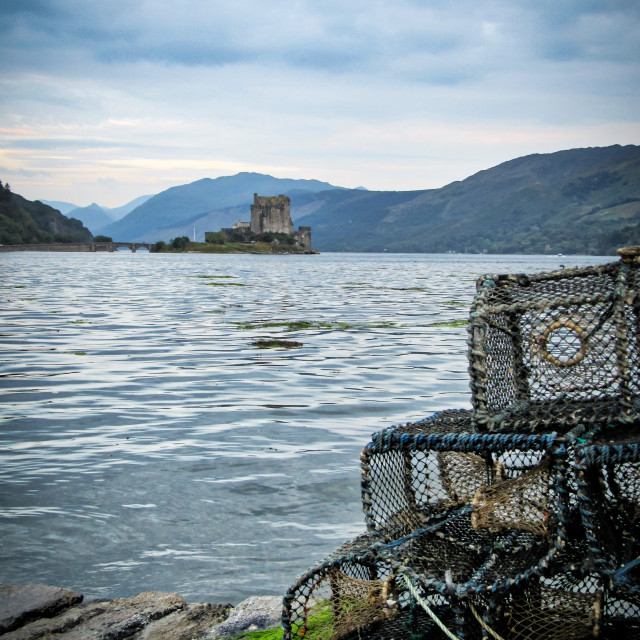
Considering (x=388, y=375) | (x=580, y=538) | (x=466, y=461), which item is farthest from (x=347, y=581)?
(x=388, y=375)

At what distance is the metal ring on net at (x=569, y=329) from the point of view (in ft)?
14.8

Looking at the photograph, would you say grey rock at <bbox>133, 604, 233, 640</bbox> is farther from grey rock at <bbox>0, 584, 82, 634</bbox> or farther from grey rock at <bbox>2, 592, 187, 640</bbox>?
grey rock at <bbox>0, 584, 82, 634</bbox>

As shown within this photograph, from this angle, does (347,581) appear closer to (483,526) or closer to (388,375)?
(483,526)

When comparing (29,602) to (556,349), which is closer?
(556,349)

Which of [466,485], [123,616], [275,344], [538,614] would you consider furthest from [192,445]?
[275,344]

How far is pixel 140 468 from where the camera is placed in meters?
8.25

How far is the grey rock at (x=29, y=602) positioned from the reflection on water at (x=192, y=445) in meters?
0.35

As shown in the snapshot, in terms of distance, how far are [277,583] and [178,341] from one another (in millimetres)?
13662

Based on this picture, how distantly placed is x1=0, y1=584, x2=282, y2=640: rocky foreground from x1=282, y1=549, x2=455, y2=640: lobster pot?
2.86ft

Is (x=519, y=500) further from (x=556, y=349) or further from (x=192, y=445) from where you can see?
(x=192, y=445)

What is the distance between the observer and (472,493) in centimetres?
498

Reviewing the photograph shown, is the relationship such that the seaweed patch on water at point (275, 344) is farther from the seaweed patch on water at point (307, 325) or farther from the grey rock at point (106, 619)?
the grey rock at point (106, 619)

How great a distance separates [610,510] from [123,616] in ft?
9.77

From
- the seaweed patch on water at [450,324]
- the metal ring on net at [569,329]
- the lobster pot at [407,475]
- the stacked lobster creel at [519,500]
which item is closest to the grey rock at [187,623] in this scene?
the stacked lobster creel at [519,500]
